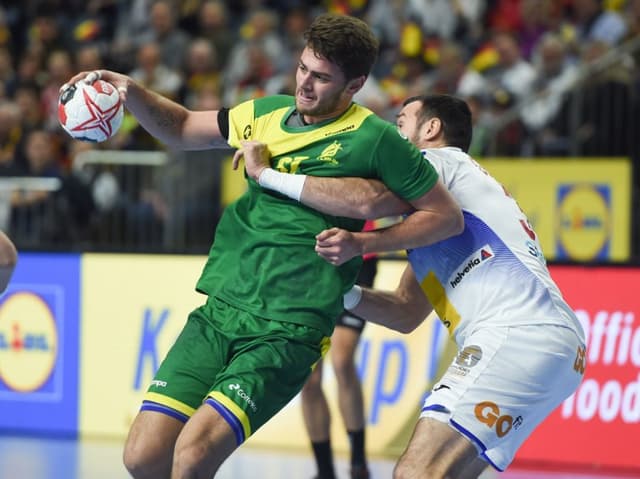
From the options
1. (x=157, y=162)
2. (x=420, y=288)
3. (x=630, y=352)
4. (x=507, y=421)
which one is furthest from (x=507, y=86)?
(x=507, y=421)

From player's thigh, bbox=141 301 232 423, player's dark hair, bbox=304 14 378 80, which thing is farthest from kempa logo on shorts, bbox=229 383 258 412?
player's dark hair, bbox=304 14 378 80

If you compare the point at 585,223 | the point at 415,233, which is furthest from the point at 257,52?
the point at 415,233

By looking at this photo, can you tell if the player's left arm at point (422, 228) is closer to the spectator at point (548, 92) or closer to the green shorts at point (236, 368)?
the green shorts at point (236, 368)

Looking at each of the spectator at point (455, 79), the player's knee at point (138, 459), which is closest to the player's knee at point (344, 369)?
the player's knee at point (138, 459)

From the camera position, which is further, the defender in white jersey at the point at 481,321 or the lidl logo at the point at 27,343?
the lidl logo at the point at 27,343

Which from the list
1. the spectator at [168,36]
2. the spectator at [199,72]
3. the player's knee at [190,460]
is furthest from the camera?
the spectator at [168,36]

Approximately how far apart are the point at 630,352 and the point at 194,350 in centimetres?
438

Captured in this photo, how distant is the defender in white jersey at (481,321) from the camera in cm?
454

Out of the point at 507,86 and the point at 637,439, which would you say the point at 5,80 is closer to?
the point at 507,86

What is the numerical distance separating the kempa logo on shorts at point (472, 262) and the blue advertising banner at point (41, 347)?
17.0ft

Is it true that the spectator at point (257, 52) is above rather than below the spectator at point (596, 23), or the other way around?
below

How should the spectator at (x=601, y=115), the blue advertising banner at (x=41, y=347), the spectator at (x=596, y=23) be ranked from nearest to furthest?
the blue advertising banner at (x=41, y=347), the spectator at (x=601, y=115), the spectator at (x=596, y=23)

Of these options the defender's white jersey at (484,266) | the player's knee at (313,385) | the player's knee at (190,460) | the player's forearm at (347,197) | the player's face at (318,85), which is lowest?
the player's knee at (313,385)

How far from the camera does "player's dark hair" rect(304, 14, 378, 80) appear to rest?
15.5ft
